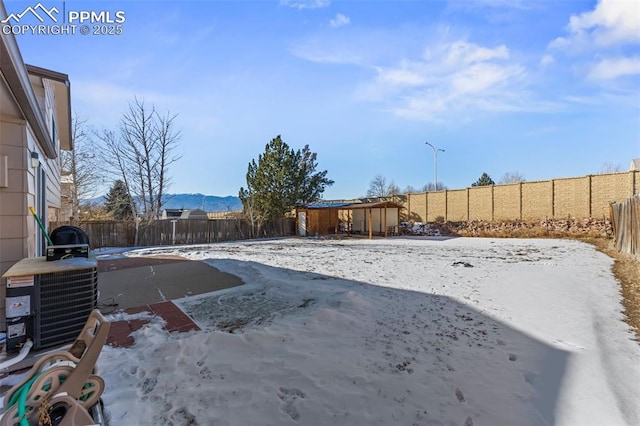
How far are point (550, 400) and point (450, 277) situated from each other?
4234 millimetres

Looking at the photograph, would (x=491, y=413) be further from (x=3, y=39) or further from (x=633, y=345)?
(x=3, y=39)

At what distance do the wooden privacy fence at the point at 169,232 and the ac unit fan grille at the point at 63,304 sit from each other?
11159mm

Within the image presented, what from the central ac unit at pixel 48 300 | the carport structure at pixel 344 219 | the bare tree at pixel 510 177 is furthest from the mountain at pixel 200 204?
the bare tree at pixel 510 177

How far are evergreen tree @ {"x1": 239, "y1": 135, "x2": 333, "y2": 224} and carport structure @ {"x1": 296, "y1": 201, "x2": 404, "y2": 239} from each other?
1.26 meters

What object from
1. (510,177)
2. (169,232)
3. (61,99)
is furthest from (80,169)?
(510,177)

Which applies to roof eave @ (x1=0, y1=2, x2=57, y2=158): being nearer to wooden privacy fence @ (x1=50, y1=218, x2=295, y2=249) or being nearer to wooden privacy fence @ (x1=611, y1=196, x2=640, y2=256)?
wooden privacy fence @ (x1=50, y1=218, x2=295, y2=249)

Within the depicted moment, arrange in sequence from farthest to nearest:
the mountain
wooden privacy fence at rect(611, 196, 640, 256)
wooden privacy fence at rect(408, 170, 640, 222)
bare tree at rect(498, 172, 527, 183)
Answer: bare tree at rect(498, 172, 527, 183) < the mountain < wooden privacy fence at rect(408, 170, 640, 222) < wooden privacy fence at rect(611, 196, 640, 256)

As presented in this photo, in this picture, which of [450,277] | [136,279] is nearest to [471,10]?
[450,277]

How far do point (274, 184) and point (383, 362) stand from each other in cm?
1857

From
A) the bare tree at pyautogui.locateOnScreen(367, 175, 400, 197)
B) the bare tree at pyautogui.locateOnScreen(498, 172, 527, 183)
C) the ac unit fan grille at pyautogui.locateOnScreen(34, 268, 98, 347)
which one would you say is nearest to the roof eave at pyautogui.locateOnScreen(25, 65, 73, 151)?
the ac unit fan grille at pyautogui.locateOnScreen(34, 268, 98, 347)

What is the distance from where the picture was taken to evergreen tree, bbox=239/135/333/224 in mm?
20406

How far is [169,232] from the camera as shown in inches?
599

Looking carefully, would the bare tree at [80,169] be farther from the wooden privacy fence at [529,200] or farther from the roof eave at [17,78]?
the wooden privacy fence at [529,200]

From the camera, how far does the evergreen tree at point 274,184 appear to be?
20.4 m
